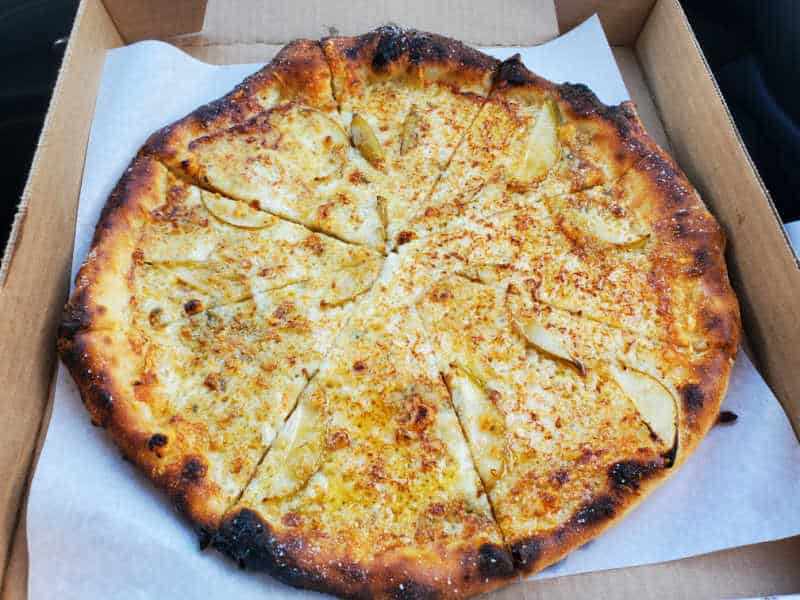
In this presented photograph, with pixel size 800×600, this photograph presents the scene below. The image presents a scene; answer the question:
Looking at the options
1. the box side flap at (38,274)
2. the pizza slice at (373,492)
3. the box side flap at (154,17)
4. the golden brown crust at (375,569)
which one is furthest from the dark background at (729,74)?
the golden brown crust at (375,569)

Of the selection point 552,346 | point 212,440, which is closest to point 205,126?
point 212,440

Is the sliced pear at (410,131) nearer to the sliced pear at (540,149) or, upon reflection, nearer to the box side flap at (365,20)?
the sliced pear at (540,149)

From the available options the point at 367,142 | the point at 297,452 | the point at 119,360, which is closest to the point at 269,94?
the point at 367,142

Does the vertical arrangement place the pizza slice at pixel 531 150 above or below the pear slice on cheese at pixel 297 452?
above

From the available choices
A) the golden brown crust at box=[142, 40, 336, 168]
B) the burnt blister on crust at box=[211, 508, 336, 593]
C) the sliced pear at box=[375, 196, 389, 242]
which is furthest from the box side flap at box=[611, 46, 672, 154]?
the burnt blister on crust at box=[211, 508, 336, 593]

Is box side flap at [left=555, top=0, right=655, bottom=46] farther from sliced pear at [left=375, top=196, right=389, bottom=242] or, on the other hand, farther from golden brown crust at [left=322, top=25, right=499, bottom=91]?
sliced pear at [left=375, top=196, right=389, bottom=242]

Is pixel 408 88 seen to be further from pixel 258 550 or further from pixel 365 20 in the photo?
pixel 258 550
